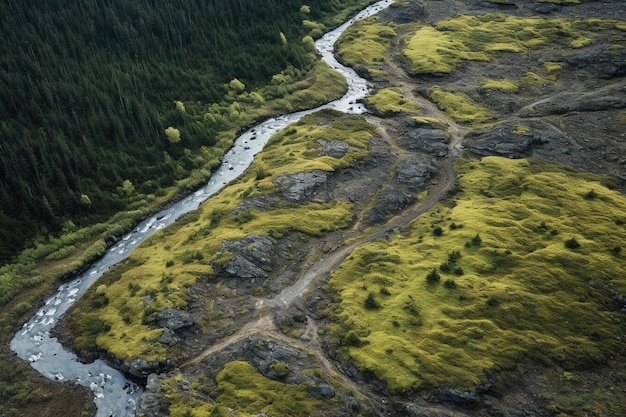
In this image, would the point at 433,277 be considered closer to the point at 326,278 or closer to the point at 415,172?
the point at 326,278

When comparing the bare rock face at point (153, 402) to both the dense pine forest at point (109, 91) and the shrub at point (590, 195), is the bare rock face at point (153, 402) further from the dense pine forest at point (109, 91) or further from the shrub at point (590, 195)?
the shrub at point (590, 195)

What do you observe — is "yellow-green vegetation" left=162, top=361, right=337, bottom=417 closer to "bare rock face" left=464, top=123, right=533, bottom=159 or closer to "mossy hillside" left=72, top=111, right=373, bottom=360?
"mossy hillside" left=72, top=111, right=373, bottom=360

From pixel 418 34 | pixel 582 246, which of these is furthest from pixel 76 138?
pixel 418 34

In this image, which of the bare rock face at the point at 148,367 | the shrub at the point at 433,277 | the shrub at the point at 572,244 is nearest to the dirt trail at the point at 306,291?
the bare rock face at the point at 148,367

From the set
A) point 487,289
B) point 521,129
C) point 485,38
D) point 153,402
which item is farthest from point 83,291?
point 485,38

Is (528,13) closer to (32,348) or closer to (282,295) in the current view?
(282,295)

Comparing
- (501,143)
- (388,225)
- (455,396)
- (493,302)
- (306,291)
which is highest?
(306,291)
